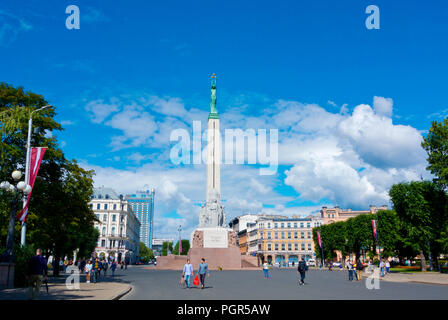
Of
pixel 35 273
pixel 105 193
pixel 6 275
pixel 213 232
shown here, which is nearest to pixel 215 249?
pixel 213 232

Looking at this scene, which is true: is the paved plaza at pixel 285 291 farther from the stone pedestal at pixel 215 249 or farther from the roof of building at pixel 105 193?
the roof of building at pixel 105 193

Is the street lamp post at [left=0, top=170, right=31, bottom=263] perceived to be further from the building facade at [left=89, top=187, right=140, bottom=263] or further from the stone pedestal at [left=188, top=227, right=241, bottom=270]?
the building facade at [left=89, top=187, right=140, bottom=263]

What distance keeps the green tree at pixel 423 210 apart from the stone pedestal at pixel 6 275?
46.4 m

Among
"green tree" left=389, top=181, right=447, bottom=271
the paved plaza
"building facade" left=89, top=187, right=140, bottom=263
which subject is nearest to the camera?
the paved plaza

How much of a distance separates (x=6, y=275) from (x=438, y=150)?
43.5 meters

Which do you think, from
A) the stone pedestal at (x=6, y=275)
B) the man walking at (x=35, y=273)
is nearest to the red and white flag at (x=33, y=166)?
the stone pedestal at (x=6, y=275)

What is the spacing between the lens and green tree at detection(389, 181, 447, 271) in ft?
168

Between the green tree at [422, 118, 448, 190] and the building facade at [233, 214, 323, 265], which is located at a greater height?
the green tree at [422, 118, 448, 190]

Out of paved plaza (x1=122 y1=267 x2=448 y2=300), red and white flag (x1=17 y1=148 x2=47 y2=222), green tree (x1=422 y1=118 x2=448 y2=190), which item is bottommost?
paved plaza (x1=122 y1=267 x2=448 y2=300)

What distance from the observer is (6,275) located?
21328mm

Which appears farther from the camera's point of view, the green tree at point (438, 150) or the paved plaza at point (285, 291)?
the green tree at point (438, 150)

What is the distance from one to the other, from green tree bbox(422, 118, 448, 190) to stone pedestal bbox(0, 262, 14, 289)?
41.0m

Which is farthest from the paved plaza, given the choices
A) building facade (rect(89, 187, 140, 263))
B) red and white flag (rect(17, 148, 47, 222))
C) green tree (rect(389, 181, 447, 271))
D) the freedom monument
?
building facade (rect(89, 187, 140, 263))

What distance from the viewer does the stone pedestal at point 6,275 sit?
21.2 meters
